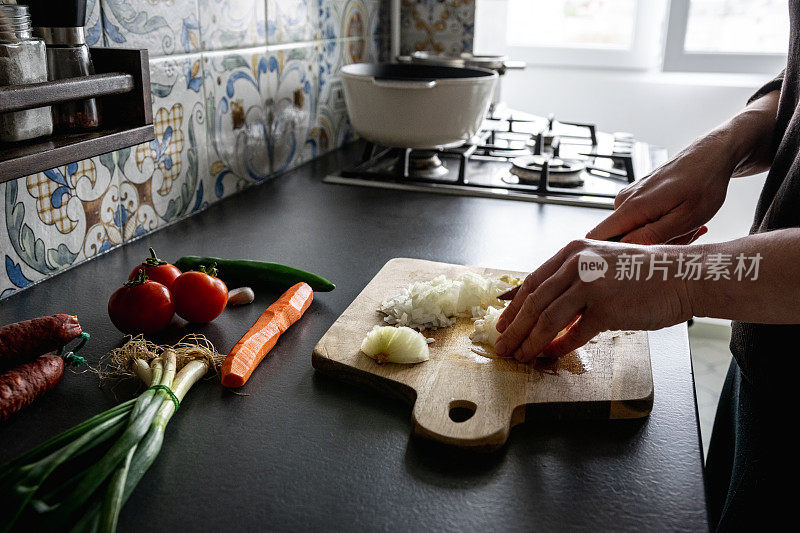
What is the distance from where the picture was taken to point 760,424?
92 centimetres

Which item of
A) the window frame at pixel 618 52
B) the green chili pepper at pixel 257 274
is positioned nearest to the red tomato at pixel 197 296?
the green chili pepper at pixel 257 274

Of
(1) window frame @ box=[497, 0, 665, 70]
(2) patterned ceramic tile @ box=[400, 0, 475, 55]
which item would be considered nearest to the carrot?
(2) patterned ceramic tile @ box=[400, 0, 475, 55]

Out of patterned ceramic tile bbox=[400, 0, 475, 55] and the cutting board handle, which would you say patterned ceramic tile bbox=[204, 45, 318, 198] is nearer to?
patterned ceramic tile bbox=[400, 0, 475, 55]

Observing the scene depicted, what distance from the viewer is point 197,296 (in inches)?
34.6

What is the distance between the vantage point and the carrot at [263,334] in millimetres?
772

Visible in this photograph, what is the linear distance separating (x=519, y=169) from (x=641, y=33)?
152 cm

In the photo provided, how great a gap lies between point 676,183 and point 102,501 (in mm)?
799

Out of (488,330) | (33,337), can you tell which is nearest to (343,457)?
(488,330)

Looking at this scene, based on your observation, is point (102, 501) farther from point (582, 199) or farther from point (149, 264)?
point (582, 199)

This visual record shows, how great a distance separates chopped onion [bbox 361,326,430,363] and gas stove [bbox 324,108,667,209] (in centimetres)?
80

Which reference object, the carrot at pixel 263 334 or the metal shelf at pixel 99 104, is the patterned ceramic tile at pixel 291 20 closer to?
the metal shelf at pixel 99 104

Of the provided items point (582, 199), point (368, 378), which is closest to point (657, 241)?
point (368, 378)

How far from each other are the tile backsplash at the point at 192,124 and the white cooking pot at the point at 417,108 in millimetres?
211

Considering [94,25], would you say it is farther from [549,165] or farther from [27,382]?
[549,165]
